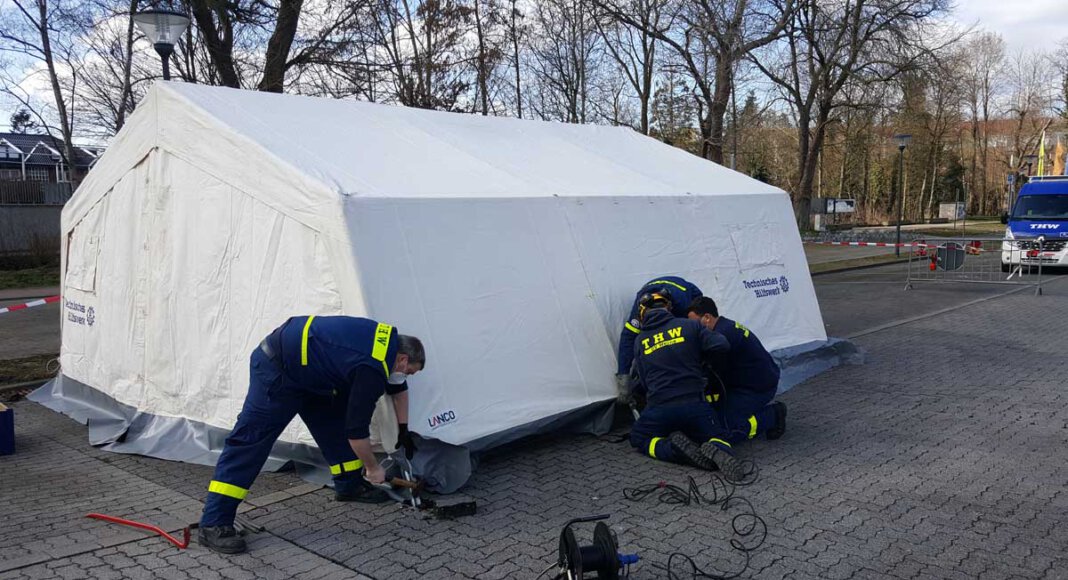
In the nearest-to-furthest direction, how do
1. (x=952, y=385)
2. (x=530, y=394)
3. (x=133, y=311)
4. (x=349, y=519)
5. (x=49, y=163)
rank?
(x=349, y=519), (x=530, y=394), (x=133, y=311), (x=952, y=385), (x=49, y=163)

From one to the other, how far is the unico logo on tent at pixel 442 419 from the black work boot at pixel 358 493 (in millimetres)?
544

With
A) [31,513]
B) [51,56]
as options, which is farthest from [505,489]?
[51,56]

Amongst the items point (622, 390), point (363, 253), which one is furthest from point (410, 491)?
point (622, 390)

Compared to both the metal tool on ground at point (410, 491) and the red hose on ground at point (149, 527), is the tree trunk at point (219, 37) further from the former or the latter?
the metal tool on ground at point (410, 491)

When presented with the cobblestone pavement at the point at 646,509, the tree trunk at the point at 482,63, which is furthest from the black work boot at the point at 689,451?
the tree trunk at the point at 482,63

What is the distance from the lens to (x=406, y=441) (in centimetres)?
518

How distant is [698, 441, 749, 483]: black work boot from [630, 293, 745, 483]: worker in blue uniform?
3 cm

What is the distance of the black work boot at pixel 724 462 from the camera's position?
5.50m

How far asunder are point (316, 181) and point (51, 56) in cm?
1549

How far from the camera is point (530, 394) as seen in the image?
629cm

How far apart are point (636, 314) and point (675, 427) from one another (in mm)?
1198

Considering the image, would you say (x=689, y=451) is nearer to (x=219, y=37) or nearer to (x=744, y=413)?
(x=744, y=413)

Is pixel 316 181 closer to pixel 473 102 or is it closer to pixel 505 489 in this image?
pixel 505 489

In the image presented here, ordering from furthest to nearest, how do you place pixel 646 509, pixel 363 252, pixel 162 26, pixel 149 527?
pixel 162 26 < pixel 363 252 < pixel 646 509 < pixel 149 527
